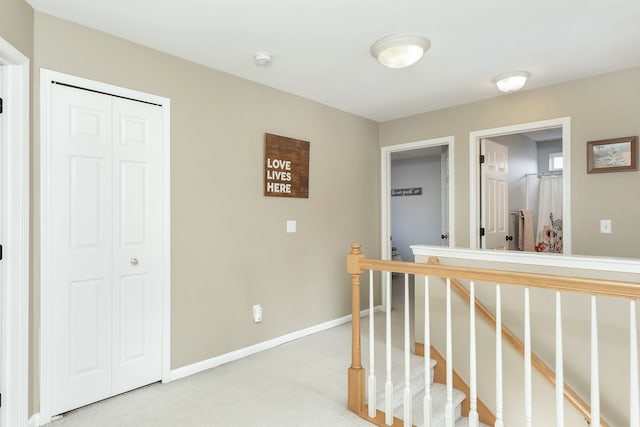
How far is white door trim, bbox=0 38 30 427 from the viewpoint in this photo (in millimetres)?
1883

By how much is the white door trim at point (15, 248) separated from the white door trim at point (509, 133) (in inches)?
148

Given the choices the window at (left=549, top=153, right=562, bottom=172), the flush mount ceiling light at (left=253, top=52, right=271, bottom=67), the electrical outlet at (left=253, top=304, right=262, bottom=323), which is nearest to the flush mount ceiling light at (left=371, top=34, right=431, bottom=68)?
the flush mount ceiling light at (left=253, top=52, right=271, bottom=67)

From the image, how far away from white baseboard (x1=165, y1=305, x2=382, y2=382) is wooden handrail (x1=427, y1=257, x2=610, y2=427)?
157cm

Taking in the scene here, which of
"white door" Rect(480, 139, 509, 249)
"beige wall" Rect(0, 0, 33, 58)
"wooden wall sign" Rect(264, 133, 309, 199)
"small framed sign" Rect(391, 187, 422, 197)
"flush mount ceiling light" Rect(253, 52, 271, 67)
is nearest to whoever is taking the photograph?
"beige wall" Rect(0, 0, 33, 58)

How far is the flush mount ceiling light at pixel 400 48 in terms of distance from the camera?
2.38m

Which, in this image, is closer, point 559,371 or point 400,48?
point 559,371

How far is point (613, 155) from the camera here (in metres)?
2.93

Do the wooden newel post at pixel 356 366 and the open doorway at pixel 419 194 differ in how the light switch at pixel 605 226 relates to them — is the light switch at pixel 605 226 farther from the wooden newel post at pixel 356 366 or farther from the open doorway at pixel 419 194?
the open doorway at pixel 419 194

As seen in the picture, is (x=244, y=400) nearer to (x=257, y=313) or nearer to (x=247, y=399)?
(x=247, y=399)

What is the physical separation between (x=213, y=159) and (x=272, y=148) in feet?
2.08

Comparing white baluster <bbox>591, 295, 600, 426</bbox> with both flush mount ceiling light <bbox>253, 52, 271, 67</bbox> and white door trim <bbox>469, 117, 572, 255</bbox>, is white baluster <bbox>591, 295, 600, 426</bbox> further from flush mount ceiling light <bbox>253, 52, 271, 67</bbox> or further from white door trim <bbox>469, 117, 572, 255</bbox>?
flush mount ceiling light <bbox>253, 52, 271, 67</bbox>

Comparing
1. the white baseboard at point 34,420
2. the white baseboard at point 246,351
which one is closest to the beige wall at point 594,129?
the white baseboard at point 246,351

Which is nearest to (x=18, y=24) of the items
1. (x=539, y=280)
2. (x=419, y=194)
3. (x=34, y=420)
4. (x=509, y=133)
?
(x=34, y=420)

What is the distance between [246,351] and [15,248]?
1872 millimetres
